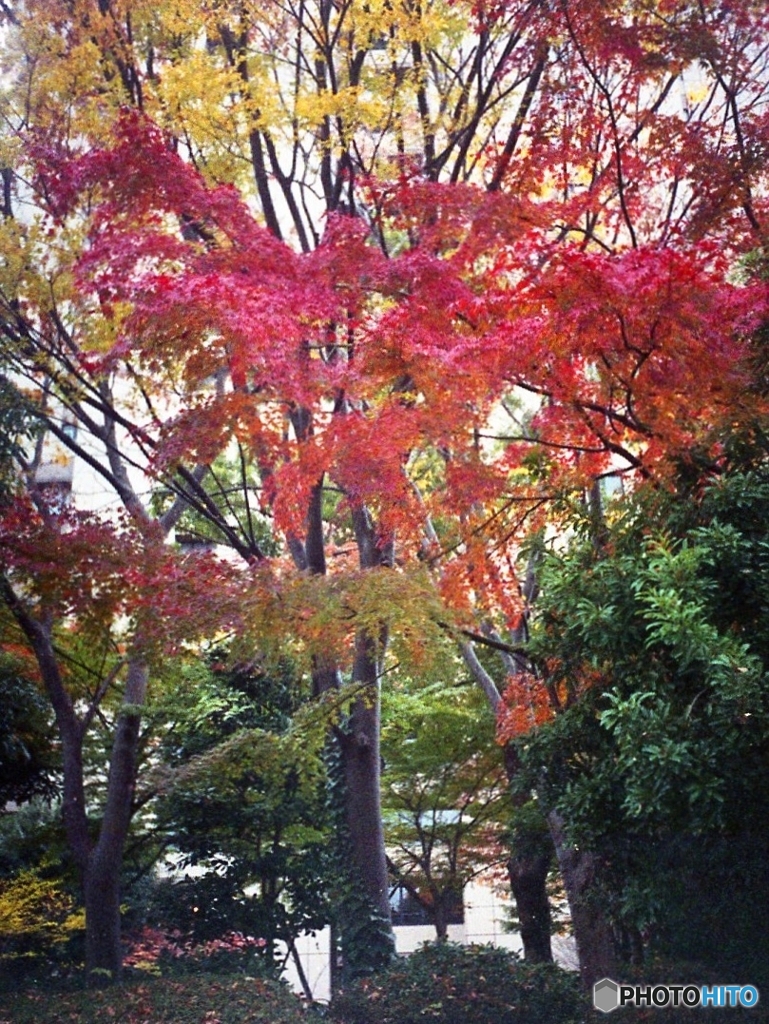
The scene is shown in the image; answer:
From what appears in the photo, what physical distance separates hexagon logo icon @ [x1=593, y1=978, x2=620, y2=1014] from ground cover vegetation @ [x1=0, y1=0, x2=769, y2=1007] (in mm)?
172

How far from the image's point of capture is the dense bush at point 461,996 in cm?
797

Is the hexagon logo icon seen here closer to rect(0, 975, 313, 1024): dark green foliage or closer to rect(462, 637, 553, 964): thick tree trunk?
rect(0, 975, 313, 1024): dark green foliage

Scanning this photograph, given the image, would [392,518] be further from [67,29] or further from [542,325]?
[67,29]

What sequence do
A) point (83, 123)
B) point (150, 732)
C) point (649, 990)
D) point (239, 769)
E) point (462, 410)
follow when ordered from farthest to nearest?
point (150, 732) → point (239, 769) → point (83, 123) → point (462, 410) → point (649, 990)

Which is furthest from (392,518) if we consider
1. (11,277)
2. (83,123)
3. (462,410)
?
(83,123)

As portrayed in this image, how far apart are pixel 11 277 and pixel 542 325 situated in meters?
4.35

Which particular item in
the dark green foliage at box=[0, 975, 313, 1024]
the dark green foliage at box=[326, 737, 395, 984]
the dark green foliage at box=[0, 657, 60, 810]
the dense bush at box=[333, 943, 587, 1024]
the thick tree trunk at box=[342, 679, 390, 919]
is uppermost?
the dark green foliage at box=[0, 657, 60, 810]

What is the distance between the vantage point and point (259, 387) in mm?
7891

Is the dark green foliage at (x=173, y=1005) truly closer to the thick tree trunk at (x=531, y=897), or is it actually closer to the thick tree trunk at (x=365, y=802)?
the thick tree trunk at (x=365, y=802)

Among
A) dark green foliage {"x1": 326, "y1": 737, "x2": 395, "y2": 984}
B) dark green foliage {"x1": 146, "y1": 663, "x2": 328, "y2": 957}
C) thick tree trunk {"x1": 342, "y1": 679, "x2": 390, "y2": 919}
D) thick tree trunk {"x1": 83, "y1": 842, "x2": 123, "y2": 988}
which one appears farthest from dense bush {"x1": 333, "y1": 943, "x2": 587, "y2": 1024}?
dark green foliage {"x1": 146, "y1": 663, "x2": 328, "y2": 957}

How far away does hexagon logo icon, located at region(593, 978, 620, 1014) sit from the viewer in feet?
22.9

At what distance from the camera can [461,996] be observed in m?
8.12

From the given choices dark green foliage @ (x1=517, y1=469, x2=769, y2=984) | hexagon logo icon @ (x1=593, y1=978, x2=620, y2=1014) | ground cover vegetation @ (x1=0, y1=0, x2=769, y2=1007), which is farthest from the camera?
hexagon logo icon @ (x1=593, y1=978, x2=620, y2=1014)

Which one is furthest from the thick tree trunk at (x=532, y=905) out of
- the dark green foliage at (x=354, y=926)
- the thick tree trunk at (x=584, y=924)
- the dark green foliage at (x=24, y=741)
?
the dark green foliage at (x=24, y=741)
